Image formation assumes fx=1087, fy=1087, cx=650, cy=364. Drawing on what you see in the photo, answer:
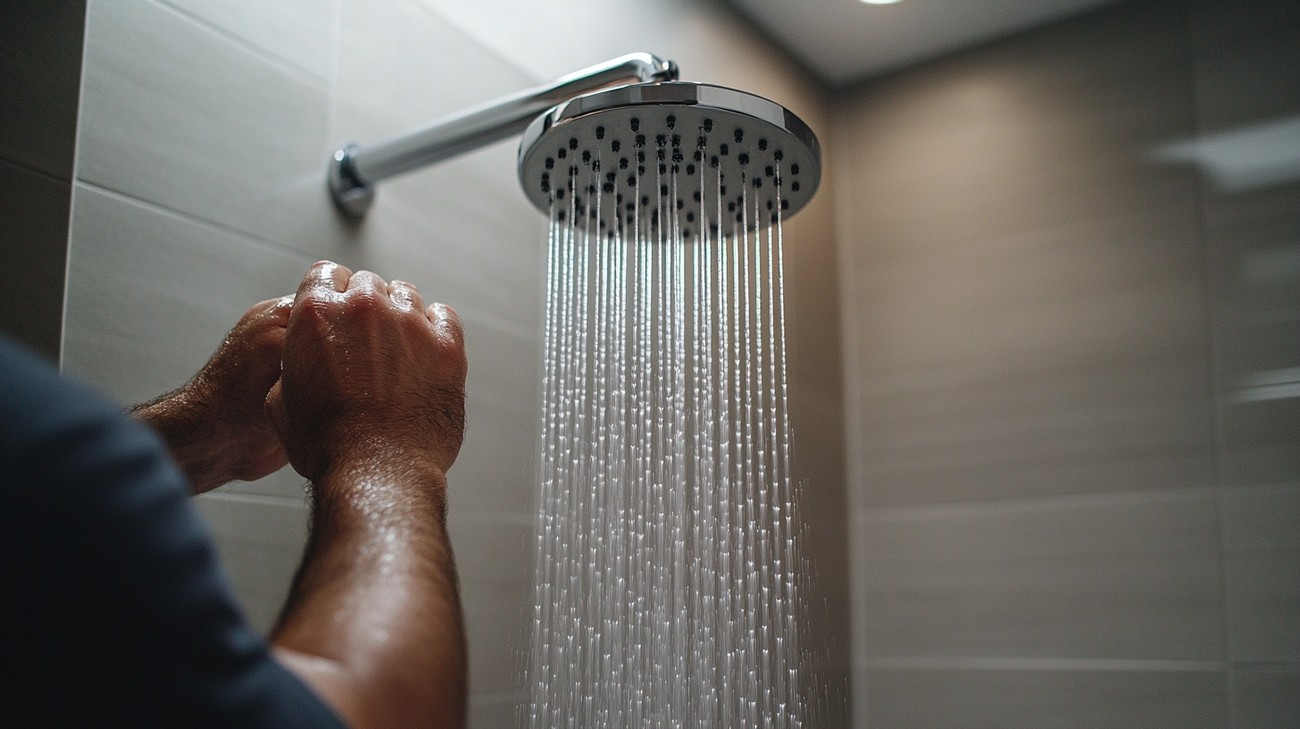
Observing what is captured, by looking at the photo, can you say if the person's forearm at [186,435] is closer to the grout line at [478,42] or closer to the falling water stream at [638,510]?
the falling water stream at [638,510]

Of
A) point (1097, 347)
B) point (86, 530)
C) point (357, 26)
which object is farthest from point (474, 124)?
point (1097, 347)

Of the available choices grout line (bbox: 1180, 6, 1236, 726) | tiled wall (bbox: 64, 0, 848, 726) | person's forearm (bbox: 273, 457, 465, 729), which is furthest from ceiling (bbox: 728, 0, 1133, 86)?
person's forearm (bbox: 273, 457, 465, 729)

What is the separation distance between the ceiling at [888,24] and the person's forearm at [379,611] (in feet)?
4.60

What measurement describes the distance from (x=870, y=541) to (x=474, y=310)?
2.78 ft

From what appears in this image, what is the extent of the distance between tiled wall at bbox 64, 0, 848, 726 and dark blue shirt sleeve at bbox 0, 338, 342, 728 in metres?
0.57

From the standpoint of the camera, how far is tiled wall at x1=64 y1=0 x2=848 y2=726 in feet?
2.55

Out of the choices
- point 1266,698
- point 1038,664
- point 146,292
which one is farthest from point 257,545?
point 1266,698

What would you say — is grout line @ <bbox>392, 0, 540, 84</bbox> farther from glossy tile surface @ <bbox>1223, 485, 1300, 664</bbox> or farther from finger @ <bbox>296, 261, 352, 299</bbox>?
glossy tile surface @ <bbox>1223, 485, 1300, 664</bbox>

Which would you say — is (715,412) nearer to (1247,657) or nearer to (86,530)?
(1247,657)

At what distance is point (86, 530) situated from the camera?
211mm

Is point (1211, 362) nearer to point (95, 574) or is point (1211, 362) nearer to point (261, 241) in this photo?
point (261, 241)

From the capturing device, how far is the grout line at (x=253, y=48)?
844mm

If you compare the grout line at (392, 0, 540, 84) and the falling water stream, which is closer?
the falling water stream

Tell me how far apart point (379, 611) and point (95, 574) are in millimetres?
95
